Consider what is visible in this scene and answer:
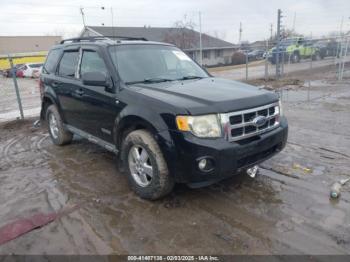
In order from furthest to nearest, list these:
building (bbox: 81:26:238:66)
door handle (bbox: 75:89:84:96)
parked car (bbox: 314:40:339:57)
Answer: building (bbox: 81:26:238:66) → parked car (bbox: 314:40:339:57) → door handle (bbox: 75:89:84:96)

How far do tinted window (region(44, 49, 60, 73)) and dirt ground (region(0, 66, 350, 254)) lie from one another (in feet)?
5.38

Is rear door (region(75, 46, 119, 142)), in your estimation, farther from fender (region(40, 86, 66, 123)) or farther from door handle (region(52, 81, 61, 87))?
fender (region(40, 86, 66, 123))

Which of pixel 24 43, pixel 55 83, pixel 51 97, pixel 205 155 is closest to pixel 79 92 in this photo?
pixel 55 83

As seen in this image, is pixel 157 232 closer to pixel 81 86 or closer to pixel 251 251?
pixel 251 251

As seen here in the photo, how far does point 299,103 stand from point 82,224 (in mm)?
8089

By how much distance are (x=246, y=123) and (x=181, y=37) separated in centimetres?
3055

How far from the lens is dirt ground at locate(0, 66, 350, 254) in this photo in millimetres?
2900

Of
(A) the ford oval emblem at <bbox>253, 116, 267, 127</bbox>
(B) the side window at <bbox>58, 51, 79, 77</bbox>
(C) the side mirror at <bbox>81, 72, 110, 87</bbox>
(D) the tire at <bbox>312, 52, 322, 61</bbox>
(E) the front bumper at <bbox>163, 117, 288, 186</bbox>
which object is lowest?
(D) the tire at <bbox>312, 52, 322, 61</bbox>

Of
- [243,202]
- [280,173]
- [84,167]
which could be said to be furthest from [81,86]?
[280,173]

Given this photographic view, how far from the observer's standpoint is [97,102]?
14.3 ft

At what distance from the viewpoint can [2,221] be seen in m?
3.43

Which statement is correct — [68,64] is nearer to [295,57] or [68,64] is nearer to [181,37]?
[295,57]

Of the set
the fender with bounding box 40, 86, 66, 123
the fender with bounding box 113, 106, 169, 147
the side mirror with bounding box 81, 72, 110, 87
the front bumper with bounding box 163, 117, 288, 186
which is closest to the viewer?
the front bumper with bounding box 163, 117, 288, 186

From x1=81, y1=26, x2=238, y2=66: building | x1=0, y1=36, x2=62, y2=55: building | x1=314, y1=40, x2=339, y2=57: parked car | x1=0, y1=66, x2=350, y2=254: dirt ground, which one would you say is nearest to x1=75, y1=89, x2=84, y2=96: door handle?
x1=0, y1=66, x2=350, y2=254: dirt ground
